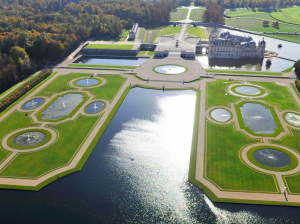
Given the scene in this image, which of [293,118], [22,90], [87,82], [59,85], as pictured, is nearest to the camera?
[293,118]

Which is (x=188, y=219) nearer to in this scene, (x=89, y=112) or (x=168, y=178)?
(x=168, y=178)

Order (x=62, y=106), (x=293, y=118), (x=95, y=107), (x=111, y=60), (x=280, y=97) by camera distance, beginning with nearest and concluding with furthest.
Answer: (x=293, y=118), (x=95, y=107), (x=62, y=106), (x=280, y=97), (x=111, y=60)

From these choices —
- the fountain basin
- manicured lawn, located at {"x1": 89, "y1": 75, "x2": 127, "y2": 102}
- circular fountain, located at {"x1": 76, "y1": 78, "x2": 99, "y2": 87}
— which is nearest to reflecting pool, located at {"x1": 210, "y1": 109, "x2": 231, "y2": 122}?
manicured lawn, located at {"x1": 89, "y1": 75, "x2": 127, "y2": 102}

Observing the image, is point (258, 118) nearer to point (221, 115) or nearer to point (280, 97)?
point (221, 115)

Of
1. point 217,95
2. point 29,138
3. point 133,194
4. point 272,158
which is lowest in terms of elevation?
point 133,194

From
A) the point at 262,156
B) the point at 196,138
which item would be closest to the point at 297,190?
the point at 262,156

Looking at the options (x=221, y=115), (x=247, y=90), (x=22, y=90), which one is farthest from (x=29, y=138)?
(x=247, y=90)
